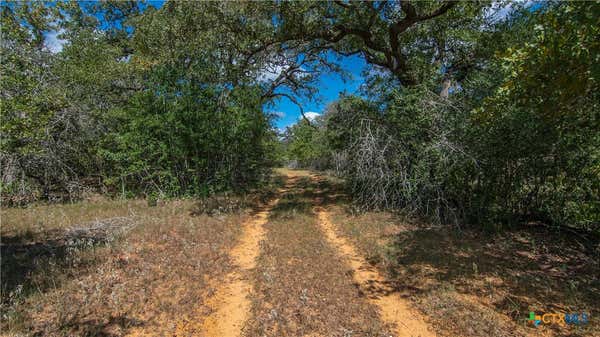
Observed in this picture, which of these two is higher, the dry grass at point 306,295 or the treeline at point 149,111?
the treeline at point 149,111

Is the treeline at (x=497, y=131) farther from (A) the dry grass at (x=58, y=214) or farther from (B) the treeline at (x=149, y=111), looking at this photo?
(A) the dry grass at (x=58, y=214)

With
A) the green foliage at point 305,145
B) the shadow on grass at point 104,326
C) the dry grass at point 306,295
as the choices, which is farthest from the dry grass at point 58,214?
the green foliage at point 305,145

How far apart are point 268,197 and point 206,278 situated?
753 cm

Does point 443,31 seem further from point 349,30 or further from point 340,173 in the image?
point 340,173

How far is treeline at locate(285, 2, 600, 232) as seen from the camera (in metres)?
3.34

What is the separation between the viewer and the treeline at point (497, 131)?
10.9 ft

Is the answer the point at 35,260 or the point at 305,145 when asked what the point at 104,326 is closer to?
the point at 35,260

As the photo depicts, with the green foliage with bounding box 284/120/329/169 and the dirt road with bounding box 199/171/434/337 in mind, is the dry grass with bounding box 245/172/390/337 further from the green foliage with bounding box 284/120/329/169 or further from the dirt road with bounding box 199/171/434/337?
the green foliage with bounding box 284/120/329/169

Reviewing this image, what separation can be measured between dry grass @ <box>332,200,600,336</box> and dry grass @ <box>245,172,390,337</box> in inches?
38.3

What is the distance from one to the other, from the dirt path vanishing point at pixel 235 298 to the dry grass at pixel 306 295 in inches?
7.0

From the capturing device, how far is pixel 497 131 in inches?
253

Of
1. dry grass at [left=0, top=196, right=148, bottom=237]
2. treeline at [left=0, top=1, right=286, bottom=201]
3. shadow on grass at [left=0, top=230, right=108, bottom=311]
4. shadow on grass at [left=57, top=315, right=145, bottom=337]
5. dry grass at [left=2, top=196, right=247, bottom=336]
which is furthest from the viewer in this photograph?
treeline at [left=0, top=1, right=286, bottom=201]

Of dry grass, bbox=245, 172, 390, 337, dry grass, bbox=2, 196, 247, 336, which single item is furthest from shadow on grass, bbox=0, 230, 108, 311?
dry grass, bbox=245, 172, 390, 337

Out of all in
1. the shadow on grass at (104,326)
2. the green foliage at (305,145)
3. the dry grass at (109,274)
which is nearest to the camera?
the shadow on grass at (104,326)
